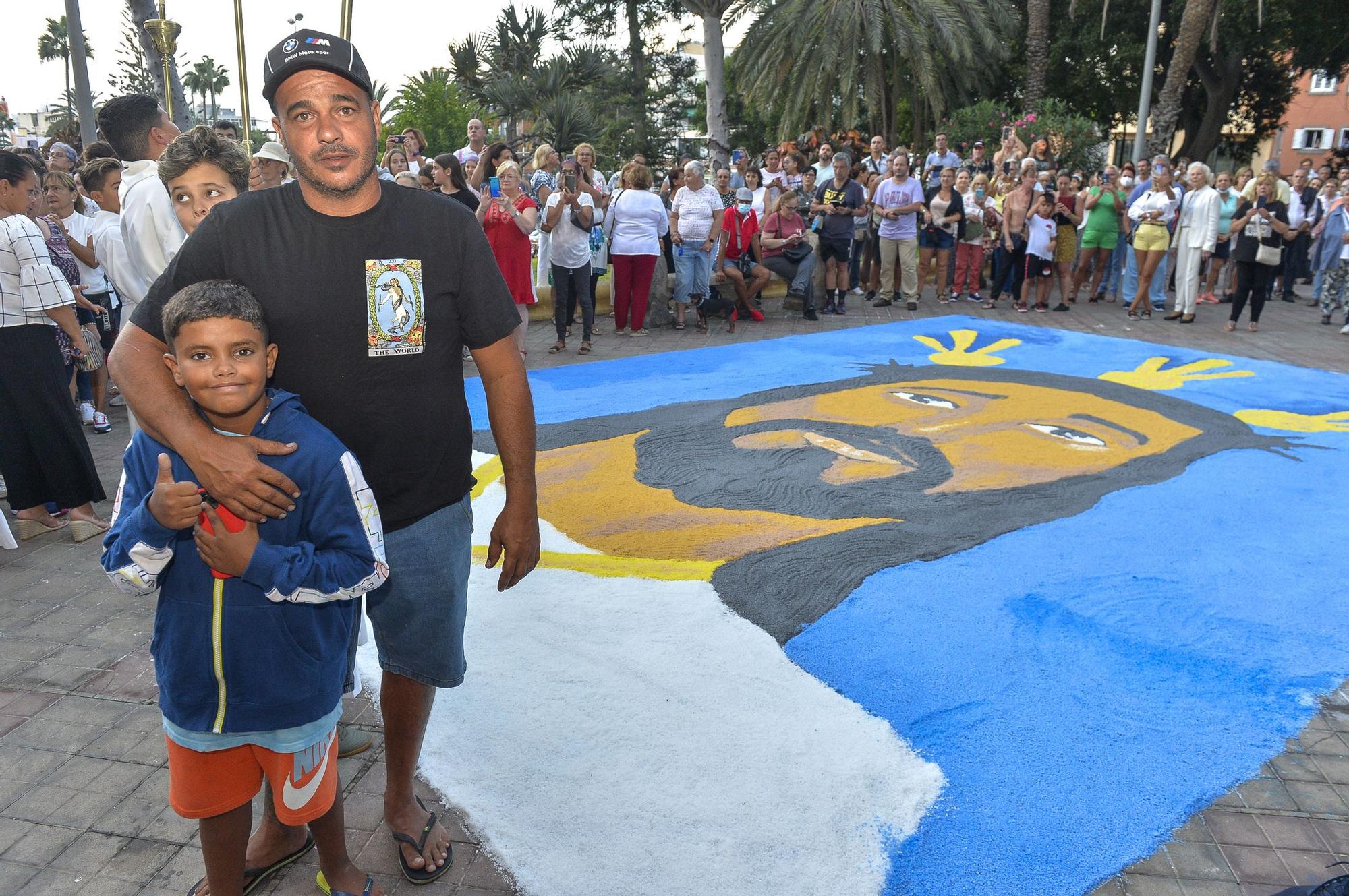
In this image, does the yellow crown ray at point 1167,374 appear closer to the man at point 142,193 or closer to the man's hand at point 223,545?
the man at point 142,193

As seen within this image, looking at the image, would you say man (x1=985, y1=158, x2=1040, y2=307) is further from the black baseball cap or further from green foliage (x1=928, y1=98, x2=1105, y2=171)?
the black baseball cap

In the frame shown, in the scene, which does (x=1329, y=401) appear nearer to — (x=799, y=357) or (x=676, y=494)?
(x=799, y=357)

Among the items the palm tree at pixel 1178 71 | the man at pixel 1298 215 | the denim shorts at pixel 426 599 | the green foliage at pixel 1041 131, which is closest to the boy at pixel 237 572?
the denim shorts at pixel 426 599

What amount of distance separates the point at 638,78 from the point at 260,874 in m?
32.8

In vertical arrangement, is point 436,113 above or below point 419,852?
above

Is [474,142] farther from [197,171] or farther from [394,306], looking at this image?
[394,306]

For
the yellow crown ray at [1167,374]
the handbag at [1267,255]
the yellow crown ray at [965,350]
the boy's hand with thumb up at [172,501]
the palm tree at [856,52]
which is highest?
the palm tree at [856,52]

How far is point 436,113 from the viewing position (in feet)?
132

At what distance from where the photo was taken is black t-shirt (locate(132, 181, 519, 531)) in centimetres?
210

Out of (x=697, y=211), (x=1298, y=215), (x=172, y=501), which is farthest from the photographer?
(x=1298, y=215)

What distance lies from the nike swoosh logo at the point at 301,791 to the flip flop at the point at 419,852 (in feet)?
1.50

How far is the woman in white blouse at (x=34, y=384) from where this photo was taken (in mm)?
4594

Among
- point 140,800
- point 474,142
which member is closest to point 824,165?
point 474,142

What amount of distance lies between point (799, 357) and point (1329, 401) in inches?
164
